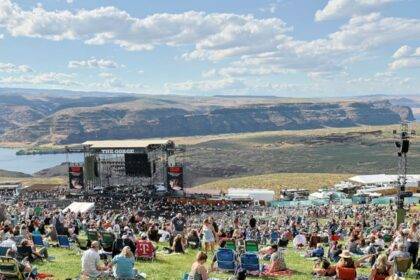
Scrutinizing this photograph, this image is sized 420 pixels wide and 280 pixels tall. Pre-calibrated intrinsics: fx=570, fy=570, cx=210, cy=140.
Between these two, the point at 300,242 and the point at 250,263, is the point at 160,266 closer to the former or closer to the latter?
the point at 250,263

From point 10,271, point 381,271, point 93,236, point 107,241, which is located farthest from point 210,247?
point 10,271

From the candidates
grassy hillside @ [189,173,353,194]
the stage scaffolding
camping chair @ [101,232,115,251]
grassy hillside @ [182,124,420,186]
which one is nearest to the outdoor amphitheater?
camping chair @ [101,232,115,251]

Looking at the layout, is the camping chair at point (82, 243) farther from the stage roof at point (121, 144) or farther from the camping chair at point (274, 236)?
the stage roof at point (121, 144)

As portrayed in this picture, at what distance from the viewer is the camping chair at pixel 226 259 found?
14.8m

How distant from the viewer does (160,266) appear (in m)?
16.0

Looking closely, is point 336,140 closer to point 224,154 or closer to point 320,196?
point 224,154

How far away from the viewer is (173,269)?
15.7 meters

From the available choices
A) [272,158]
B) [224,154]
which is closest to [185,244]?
[272,158]

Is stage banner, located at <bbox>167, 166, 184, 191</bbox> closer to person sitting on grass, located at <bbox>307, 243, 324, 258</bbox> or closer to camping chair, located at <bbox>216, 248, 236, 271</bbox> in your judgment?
person sitting on grass, located at <bbox>307, 243, 324, 258</bbox>

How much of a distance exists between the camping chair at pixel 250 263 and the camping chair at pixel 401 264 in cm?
340

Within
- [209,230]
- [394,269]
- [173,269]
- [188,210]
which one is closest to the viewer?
[394,269]

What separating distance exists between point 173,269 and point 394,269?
19.2 feet

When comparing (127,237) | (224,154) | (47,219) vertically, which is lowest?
(224,154)

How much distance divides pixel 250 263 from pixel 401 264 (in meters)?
3.73
